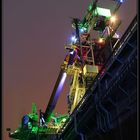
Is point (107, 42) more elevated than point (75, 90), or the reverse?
point (107, 42)

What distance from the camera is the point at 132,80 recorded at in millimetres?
15141

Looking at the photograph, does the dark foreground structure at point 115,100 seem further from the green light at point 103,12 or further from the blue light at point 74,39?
the green light at point 103,12

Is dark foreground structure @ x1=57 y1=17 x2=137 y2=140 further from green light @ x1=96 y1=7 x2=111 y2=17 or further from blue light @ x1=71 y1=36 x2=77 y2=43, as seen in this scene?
green light @ x1=96 y1=7 x2=111 y2=17

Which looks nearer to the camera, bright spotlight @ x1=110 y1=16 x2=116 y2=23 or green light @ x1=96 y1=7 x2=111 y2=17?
green light @ x1=96 y1=7 x2=111 y2=17

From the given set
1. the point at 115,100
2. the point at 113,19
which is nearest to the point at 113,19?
the point at 113,19

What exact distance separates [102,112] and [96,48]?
32.4 m

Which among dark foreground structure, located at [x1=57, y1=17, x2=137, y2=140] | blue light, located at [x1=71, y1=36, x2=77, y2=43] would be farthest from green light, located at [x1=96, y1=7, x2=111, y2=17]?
dark foreground structure, located at [x1=57, y1=17, x2=137, y2=140]

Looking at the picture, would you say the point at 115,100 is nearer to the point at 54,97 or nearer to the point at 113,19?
the point at 113,19

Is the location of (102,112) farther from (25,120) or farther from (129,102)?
(25,120)

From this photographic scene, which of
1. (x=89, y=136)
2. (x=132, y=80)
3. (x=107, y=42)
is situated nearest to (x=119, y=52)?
(x=132, y=80)

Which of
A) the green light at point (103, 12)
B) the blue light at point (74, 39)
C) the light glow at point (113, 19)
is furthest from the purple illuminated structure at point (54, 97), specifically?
the light glow at point (113, 19)

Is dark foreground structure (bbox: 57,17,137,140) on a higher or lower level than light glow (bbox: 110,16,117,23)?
lower

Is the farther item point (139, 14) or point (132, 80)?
point (132, 80)

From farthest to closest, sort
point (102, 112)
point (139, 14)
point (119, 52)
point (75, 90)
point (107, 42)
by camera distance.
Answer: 1. point (107, 42)
2. point (75, 90)
3. point (102, 112)
4. point (119, 52)
5. point (139, 14)
